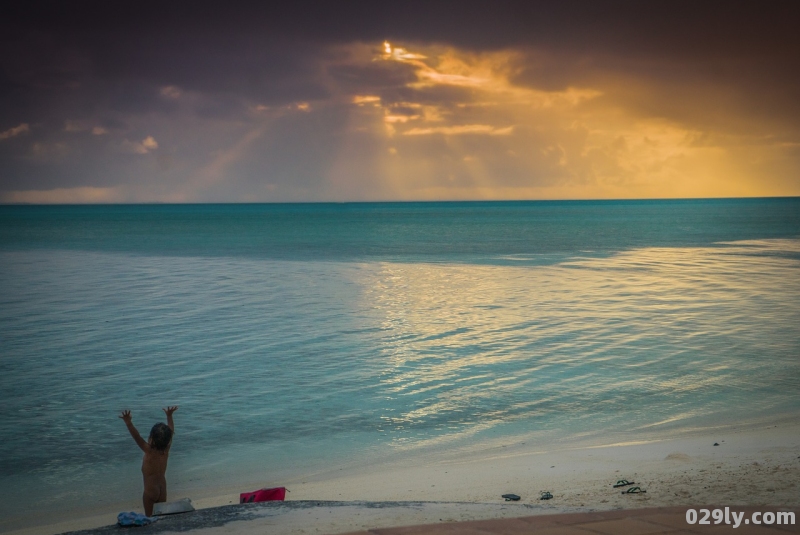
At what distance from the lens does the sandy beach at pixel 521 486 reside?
7.53 meters

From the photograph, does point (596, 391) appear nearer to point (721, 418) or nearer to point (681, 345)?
point (721, 418)

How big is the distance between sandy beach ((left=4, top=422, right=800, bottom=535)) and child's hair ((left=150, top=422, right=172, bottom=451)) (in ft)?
3.27

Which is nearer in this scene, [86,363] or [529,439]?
[529,439]

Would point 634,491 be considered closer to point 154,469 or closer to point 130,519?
point 130,519

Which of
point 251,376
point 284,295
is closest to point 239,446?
point 251,376

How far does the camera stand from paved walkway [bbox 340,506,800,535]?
6.40 m

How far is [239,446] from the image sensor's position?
483 inches

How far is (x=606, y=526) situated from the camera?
661 centimetres

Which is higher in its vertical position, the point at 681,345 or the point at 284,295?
the point at 284,295

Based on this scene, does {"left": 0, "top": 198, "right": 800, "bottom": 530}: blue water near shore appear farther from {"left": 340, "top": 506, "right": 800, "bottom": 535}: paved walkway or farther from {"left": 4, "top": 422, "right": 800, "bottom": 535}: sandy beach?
{"left": 340, "top": 506, "right": 800, "bottom": 535}: paved walkway

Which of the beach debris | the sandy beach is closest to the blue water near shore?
the sandy beach

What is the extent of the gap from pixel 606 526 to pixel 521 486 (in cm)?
316

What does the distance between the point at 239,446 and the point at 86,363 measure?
8.50 metres

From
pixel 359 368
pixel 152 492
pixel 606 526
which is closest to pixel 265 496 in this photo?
pixel 152 492
